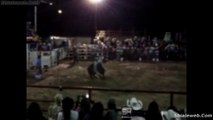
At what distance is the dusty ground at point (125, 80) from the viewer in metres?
13.7

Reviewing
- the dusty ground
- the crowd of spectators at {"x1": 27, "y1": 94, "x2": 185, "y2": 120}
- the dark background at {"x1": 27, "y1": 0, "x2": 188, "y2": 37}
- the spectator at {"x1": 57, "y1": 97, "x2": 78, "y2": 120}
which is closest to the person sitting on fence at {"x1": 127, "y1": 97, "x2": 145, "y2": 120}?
the crowd of spectators at {"x1": 27, "y1": 94, "x2": 185, "y2": 120}

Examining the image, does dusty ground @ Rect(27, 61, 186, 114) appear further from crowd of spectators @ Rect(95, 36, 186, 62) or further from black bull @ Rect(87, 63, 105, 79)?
crowd of spectators @ Rect(95, 36, 186, 62)

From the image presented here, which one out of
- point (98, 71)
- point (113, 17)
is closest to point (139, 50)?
point (98, 71)

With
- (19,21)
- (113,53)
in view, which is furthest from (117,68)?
(19,21)

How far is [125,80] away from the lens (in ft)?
61.5

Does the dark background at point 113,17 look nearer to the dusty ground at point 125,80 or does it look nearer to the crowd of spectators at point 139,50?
the dusty ground at point 125,80

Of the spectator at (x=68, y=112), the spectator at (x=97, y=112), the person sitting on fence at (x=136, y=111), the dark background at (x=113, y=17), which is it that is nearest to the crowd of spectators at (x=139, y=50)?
the dark background at (x=113, y=17)

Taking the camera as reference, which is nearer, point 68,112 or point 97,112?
point 97,112

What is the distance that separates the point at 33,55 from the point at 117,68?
17.0 ft

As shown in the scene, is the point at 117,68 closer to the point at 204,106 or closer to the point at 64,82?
the point at 64,82

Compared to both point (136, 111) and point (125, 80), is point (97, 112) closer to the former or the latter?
point (136, 111)

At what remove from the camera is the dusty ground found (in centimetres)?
1371

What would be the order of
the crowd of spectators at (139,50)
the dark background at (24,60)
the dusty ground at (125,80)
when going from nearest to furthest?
the dark background at (24,60) → the dusty ground at (125,80) → the crowd of spectators at (139,50)

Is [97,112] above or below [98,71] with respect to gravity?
above
